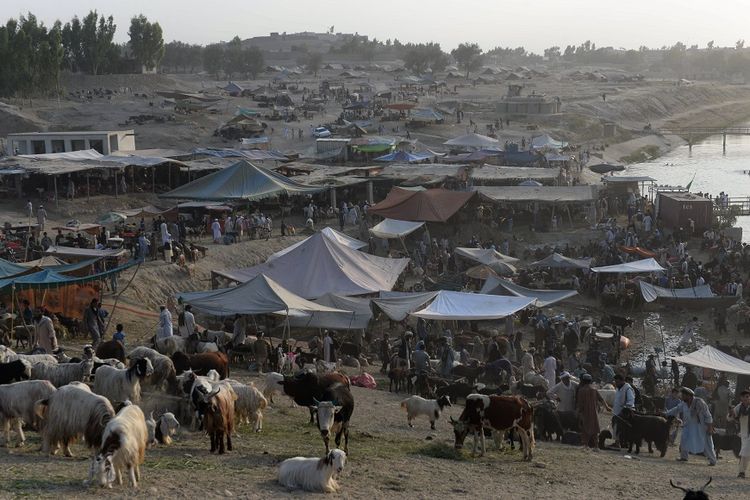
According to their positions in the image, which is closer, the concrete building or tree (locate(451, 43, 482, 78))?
the concrete building

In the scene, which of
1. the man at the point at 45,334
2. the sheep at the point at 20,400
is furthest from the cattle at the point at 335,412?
the man at the point at 45,334

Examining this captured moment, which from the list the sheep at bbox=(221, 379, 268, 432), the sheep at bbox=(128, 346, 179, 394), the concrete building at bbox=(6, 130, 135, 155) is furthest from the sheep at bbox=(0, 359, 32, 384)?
the concrete building at bbox=(6, 130, 135, 155)

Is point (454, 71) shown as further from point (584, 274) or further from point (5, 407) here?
point (5, 407)

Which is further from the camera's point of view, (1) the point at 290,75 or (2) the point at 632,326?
(1) the point at 290,75

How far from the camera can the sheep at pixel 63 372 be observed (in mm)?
12172

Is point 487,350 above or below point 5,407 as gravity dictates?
below

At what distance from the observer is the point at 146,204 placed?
1422 inches

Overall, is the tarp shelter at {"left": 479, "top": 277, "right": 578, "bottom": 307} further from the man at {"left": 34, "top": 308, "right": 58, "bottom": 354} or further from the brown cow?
the man at {"left": 34, "top": 308, "right": 58, "bottom": 354}

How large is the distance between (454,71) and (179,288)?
95.7 m

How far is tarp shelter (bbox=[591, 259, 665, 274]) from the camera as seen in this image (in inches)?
963

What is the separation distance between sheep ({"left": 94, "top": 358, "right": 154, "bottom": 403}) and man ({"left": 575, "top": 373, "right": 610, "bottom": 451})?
6.03m

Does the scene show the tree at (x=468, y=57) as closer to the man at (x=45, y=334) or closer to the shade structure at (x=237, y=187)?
the shade structure at (x=237, y=187)

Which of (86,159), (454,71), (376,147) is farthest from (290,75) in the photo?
(86,159)

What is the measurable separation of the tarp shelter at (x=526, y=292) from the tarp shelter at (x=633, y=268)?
250 centimetres
